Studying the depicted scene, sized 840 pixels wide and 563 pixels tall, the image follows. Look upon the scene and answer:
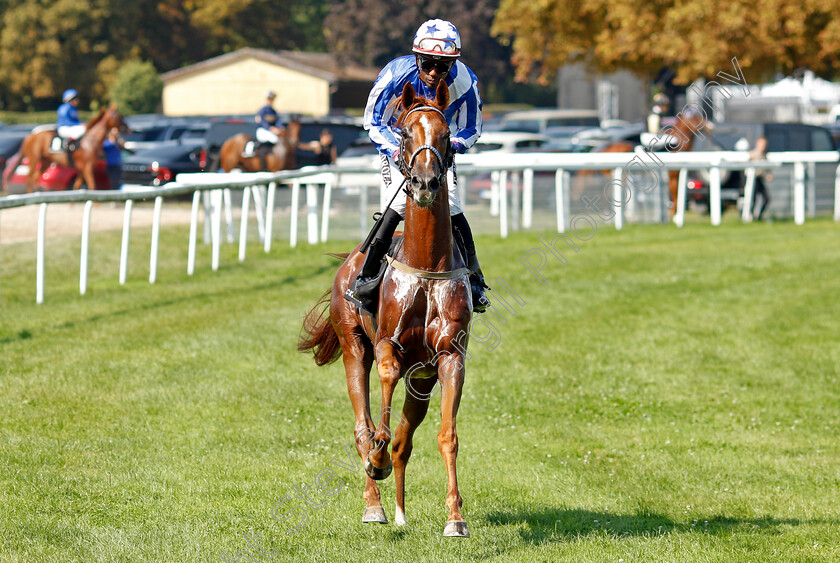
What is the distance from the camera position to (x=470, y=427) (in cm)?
785

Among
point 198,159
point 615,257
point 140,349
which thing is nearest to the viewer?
point 140,349

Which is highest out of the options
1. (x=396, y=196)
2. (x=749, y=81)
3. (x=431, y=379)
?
(x=749, y=81)

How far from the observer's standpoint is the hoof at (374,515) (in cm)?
545

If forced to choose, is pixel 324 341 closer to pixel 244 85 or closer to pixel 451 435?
pixel 451 435

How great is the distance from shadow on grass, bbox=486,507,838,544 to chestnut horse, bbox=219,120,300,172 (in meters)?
15.1

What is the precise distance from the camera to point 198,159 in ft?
80.8

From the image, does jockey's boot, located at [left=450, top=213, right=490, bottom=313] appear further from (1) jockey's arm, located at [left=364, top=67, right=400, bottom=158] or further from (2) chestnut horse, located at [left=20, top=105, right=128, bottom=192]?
(2) chestnut horse, located at [left=20, top=105, right=128, bottom=192]

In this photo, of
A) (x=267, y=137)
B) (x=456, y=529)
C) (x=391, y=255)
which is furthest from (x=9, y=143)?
(x=456, y=529)

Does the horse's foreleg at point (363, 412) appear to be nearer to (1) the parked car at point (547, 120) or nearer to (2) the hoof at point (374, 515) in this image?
(2) the hoof at point (374, 515)

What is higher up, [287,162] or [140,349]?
[287,162]

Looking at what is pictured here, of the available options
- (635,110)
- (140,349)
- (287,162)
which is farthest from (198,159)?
(635,110)

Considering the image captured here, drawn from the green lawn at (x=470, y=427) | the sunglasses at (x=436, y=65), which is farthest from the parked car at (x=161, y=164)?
the sunglasses at (x=436, y=65)

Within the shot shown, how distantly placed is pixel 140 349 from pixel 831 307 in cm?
755

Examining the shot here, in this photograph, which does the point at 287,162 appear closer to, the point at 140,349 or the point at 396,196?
the point at 140,349
